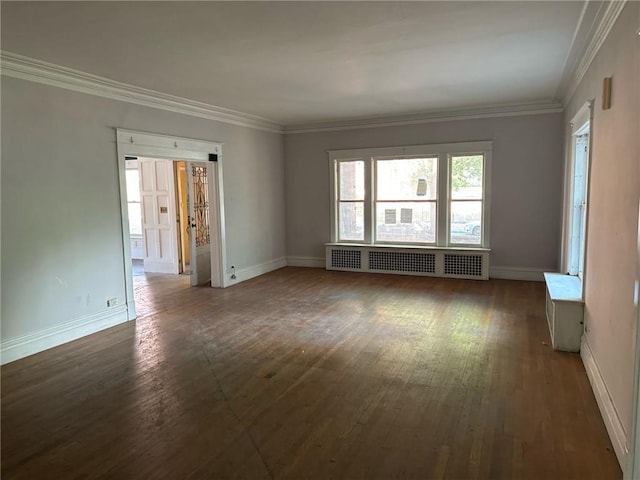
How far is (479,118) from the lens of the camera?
6.74 metres

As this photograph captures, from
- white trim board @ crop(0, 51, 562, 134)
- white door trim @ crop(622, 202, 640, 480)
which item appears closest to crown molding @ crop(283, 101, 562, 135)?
white trim board @ crop(0, 51, 562, 134)

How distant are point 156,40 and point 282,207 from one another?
4.98 metres

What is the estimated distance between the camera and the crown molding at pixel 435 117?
6371 mm

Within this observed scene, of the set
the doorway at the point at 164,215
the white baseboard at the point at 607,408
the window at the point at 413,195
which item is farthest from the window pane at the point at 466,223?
the doorway at the point at 164,215

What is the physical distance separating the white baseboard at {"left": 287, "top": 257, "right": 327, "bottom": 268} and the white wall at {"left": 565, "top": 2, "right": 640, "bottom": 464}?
5065 mm

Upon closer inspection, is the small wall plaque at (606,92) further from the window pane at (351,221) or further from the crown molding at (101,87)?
the window pane at (351,221)

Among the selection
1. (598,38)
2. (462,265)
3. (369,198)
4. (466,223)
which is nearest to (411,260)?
(462,265)

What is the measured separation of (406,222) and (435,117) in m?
1.81

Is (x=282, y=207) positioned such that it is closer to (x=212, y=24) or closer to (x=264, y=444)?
(x=212, y=24)

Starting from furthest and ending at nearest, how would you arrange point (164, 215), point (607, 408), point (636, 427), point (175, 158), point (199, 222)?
point (164, 215), point (199, 222), point (175, 158), point (607, 408), point (636, 427)

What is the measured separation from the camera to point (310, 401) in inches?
118

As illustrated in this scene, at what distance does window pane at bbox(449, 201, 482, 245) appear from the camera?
6.98 m

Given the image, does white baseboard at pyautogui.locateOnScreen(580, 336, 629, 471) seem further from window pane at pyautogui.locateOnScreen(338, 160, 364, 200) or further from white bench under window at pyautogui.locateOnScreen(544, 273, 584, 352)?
window pane at pyautogui.locateOnScreen(338, 160, 364, 200)

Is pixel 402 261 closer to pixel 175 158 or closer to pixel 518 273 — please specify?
pixel 518 273
